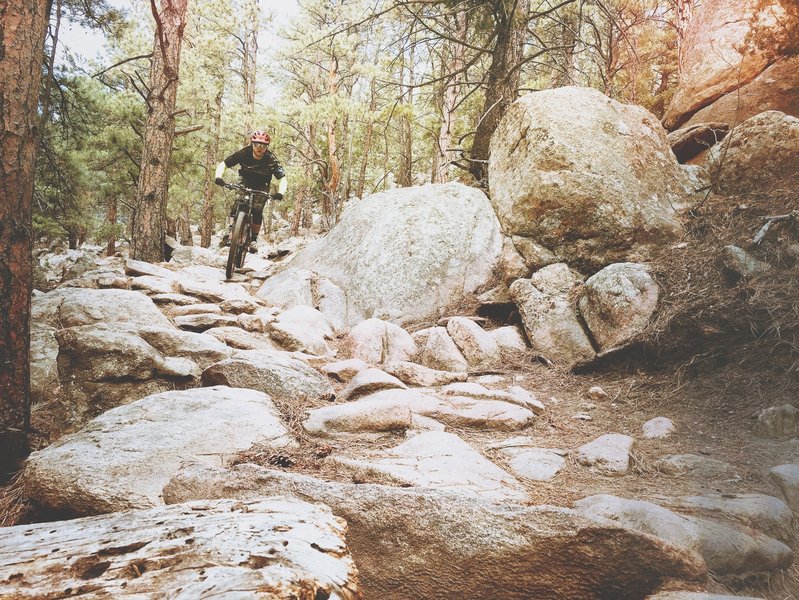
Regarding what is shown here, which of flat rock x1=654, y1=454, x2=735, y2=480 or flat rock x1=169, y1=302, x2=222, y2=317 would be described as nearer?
flat rock x1=654, y1=454, x2=735, y2=480

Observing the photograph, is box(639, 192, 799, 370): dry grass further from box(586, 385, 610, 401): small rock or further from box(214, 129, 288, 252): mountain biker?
box(214, 129, 288, 252): mountain biker

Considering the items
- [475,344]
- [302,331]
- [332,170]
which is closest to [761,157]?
[475,344]

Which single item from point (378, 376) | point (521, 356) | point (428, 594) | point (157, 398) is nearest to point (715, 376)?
point (521, 356)

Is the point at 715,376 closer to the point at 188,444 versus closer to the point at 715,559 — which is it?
the point at 715,559

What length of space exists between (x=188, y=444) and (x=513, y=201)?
5.43 m

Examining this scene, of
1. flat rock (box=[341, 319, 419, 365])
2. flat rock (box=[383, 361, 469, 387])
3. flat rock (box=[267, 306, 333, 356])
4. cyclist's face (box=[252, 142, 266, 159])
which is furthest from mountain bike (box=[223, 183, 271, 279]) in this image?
flat rock (box=[383, 361, 469, 387])

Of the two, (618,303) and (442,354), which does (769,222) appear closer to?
(618,303)

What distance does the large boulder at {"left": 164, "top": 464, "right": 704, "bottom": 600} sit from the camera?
1.38 meters

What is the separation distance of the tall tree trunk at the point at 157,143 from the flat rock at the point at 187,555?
24.5ft

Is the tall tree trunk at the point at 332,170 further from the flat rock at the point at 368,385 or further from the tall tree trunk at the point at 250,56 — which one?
the flat rock at the point at 368,385

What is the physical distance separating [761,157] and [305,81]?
1644 cm

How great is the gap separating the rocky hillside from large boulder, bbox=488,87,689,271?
0.03 metres

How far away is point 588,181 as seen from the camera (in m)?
5.59

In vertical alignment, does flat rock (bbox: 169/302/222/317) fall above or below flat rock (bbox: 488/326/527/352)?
above
